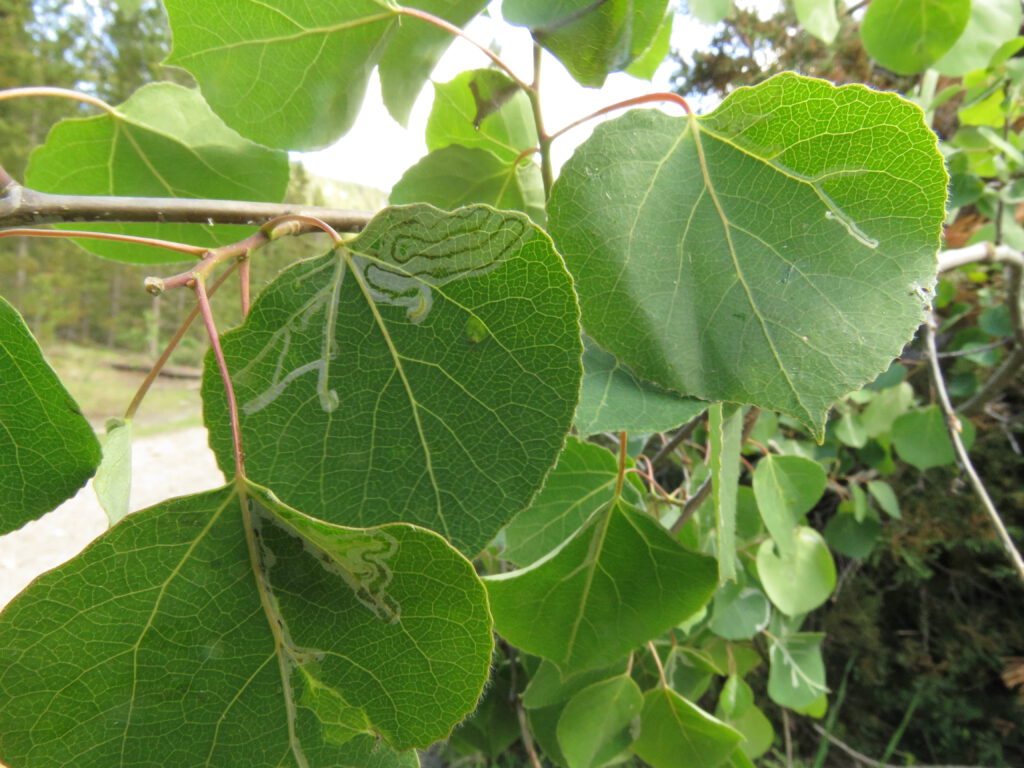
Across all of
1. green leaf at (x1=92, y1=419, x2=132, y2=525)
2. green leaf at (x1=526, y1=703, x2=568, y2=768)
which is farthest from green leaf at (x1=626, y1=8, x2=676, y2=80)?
green leaf at (x1=526, y1=703, x2=568, y2=768)

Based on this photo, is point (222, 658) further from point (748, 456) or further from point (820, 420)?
point (748, 456)

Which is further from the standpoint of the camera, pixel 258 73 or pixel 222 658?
pixel 258 73

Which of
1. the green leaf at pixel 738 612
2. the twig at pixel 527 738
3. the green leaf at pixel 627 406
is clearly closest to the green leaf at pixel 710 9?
the green leaf at pixel 627 406

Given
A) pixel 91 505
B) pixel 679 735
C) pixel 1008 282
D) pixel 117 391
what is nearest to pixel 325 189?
pixel 117 391

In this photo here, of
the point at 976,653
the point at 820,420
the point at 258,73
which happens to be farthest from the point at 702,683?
the point at 976,653

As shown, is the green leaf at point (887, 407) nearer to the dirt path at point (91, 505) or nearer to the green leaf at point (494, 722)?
the green leaf at point (494, 722)

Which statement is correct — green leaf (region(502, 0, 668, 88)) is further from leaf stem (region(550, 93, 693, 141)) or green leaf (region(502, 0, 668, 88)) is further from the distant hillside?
the distant hillside
